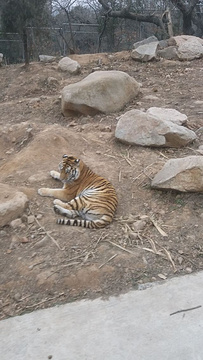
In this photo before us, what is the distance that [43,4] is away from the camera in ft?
40.9

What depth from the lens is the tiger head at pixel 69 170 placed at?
182 inches

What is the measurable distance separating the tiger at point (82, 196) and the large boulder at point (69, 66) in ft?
18.4

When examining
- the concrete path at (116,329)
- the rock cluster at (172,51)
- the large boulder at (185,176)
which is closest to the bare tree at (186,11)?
the rock cluster at (172,51)

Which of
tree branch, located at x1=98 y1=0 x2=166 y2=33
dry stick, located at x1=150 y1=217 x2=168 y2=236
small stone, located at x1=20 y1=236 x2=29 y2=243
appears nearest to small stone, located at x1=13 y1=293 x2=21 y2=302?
small stone, located at x1=20 y1=236 x2=29 y2=243

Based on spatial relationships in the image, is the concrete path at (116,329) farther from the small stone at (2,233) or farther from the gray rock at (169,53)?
the gray rock at (169,53)

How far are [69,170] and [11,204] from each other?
0.89 metres

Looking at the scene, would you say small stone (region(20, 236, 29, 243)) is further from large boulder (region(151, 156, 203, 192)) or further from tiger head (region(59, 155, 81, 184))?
large boulder (region(151, 156, 203, 192))

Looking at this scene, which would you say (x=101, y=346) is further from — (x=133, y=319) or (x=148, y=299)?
(x=148, y=299)

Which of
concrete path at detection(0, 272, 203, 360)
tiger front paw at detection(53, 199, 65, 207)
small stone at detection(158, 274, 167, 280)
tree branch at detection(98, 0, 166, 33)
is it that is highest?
tree branch at detection(98, 0, 166, 33)

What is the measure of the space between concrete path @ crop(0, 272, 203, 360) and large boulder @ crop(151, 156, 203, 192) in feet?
4.50

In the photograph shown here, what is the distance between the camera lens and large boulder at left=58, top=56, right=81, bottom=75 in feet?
32.4

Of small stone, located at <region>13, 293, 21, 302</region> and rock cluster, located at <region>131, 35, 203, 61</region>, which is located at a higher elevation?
rock cluster, located at <region>131, 35, 203, 61</region>

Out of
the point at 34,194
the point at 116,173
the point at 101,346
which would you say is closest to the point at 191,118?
the point at 116,173

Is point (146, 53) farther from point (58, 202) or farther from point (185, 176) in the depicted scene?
point (58, 202)
